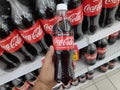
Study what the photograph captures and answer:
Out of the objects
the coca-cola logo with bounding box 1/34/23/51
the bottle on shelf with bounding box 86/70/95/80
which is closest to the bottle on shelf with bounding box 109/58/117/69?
the bottle on shelf with bounding box 86/70/95/80

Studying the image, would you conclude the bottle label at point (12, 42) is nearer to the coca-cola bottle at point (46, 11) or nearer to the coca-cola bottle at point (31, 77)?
the coca-cola bottle at point (46, 11)

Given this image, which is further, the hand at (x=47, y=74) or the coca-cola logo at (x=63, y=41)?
the hand at (x=47, y=74)

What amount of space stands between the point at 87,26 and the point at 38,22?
345mm

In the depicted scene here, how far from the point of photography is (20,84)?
1.40 metres

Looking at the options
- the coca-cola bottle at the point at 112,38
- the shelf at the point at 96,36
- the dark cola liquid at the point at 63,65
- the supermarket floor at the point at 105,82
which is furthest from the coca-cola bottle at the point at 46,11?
the supermarket floor at the point at 105,82

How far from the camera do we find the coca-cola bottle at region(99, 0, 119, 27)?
1112 millimetres

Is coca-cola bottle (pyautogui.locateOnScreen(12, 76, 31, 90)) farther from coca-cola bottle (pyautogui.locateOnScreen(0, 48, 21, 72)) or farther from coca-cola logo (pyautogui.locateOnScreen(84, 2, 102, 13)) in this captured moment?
coca-cola logo (pyautogui.locateOnScreen(84, 2, 102, 13))

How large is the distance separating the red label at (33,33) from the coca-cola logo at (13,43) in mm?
29

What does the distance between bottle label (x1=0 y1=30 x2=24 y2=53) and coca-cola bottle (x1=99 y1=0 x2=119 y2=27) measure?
1.75 ft

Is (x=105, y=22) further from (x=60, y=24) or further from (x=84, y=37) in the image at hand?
(x=60, y=24)

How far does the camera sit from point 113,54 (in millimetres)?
1677

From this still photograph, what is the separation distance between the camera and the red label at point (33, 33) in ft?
3.15

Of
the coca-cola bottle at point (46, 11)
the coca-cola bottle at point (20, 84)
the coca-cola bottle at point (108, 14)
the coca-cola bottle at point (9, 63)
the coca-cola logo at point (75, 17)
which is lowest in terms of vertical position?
the coca-cola bottle at point (20, 84)

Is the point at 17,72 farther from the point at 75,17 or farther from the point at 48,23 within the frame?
the point at 75,17
